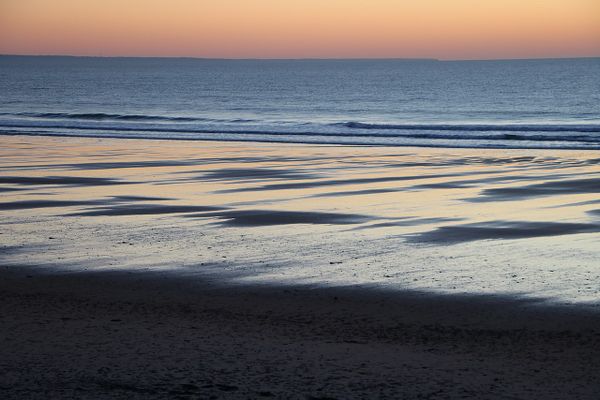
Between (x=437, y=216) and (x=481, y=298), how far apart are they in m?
4.95

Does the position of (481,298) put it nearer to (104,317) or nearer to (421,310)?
(421,310)

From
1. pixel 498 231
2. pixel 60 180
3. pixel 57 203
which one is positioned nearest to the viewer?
pixel 498 231

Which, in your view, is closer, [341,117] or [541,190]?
[541,190]

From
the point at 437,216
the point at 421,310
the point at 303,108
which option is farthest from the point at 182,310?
the point at 303,108

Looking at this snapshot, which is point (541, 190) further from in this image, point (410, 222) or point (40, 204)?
point (40, 204)

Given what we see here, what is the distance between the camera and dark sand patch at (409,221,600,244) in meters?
10.9

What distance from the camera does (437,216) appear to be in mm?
12789

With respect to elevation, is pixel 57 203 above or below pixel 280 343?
below

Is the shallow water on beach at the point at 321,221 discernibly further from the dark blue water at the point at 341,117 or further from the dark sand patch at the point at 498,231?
the dark blue water at the point at 341,117

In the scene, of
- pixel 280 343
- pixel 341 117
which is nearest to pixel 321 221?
pixel 280 343

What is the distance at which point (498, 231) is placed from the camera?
452 inches

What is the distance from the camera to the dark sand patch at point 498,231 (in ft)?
35.9

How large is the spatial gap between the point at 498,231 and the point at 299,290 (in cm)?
403

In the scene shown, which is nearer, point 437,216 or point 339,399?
point 339,399
